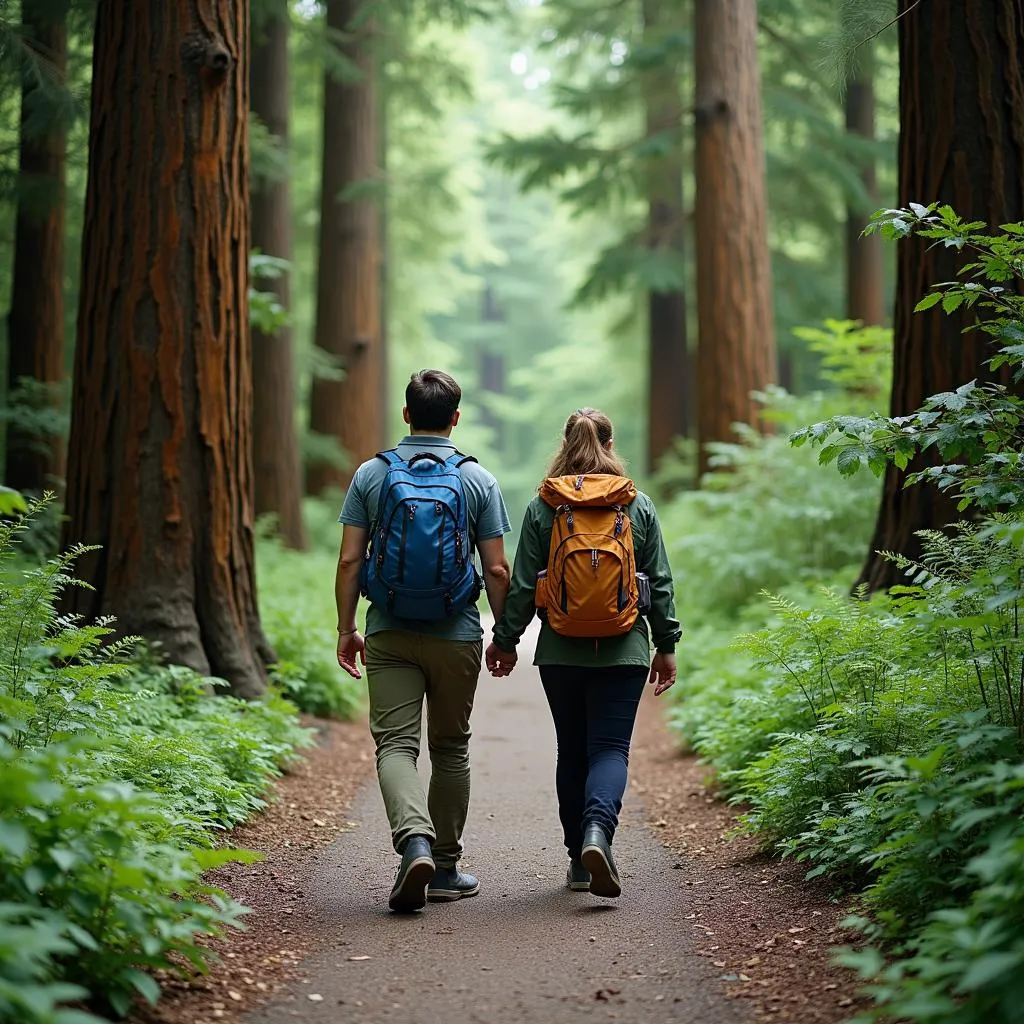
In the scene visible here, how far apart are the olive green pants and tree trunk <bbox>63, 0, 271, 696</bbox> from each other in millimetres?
2360

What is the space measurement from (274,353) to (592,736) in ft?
36.5

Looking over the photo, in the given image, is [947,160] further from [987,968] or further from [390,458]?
[987,968]

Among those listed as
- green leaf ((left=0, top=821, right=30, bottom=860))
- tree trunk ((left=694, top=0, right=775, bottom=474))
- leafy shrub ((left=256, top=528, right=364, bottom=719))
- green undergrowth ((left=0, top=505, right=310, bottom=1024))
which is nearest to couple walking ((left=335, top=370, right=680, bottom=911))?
green undergrowth ((left=0, top=505, right=310, bottom=1024))

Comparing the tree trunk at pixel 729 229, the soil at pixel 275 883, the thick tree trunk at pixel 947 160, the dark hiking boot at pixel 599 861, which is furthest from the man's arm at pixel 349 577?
the tree trunk at pixel 729 229

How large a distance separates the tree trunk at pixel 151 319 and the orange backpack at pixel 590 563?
9.70ft

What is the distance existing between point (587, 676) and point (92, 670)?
2.10 m

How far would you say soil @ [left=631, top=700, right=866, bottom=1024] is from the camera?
380 centimetres

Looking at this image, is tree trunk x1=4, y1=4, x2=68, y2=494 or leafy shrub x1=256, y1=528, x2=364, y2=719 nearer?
leafy shrub x1=256, y1=528, x2=364, y2=719

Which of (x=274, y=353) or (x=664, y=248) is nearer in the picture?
(x=274, y=353)

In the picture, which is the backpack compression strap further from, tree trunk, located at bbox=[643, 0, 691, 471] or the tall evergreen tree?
tree trunk, located at bbox=[643, 0, 691, 471]

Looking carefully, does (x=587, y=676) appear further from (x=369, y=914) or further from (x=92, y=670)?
(x=92, y=670)

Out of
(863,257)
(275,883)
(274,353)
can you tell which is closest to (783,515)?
(275,883)

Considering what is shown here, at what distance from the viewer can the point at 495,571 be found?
5121 mm

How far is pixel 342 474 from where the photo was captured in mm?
18438
